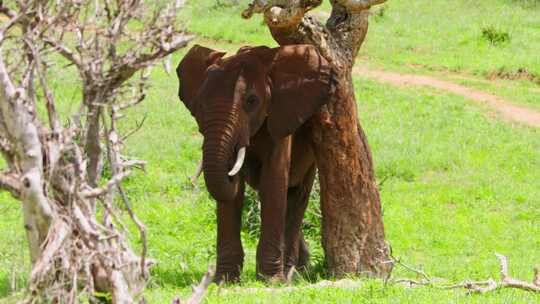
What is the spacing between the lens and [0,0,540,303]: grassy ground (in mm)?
9258

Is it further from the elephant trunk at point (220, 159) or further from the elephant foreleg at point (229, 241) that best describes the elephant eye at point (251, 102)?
the elephant foreleg at point (229, 241)

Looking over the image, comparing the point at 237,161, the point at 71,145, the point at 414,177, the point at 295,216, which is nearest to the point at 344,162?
the point at 295,216

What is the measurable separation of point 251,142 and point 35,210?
480cm

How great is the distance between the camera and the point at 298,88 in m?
9.08

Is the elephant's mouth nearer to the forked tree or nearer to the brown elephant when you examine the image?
the brown elephant

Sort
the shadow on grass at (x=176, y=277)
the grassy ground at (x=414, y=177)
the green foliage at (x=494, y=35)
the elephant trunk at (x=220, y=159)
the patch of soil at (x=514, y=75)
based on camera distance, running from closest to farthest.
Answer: the elephant trunk at (x=220, y=159) < the shadow on grass at (x=176, y=277) < the grassy ground at (x=414, y=177) < the patch of soil at (x=514, y=75) < the green foliage at (x=494, y=35)

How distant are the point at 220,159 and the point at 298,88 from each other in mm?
1107

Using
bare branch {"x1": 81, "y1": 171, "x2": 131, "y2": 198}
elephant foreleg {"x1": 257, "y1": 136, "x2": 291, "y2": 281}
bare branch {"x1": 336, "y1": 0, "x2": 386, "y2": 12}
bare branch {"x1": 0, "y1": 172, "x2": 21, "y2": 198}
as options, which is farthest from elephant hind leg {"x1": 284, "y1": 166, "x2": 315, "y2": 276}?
bare branch {"x1": 0, "y1": 172, "x2": 21, "y2": 198}

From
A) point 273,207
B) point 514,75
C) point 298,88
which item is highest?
point 298,88

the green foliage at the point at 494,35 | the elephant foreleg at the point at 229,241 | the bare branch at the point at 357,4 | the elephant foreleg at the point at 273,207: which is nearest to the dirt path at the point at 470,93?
the green foliage at the point at 494,35

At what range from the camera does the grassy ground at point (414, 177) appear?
9.26 meters

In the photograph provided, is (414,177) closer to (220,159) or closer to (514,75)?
(514,75)

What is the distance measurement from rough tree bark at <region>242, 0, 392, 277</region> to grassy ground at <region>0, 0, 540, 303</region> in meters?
0.39

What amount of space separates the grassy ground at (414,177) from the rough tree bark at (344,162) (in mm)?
393
